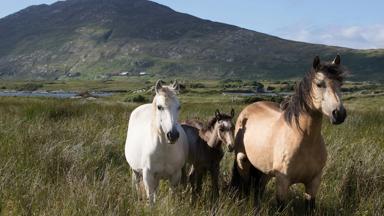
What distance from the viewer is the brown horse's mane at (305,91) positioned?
17.1ft

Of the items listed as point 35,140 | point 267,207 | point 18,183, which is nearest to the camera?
point 18,183

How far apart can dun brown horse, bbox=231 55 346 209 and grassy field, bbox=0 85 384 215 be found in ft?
1.52

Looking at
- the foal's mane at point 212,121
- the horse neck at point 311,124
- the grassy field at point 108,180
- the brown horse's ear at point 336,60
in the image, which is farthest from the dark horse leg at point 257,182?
the brown horse's ear at point 336,60

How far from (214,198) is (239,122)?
107cm

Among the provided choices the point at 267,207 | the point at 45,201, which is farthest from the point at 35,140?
the point at 267,207

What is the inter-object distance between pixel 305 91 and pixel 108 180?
2300mm

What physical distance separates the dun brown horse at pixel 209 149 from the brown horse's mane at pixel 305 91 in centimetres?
102

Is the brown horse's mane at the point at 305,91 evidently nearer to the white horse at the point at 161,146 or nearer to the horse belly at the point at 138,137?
the white horse at the point at 161,146

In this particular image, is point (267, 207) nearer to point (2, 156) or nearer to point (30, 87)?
point (2, 156)

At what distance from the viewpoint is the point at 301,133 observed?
553cm

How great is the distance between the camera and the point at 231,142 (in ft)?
20.9

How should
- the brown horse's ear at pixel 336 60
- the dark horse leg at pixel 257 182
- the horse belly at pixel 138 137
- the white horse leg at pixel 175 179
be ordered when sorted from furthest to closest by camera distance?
the dark horse leg at pixel 257 182 → the horse belly at pixel 138 137 → the white horse leg at pixel 175 179 → the brown horse's ear at pixel 336 60

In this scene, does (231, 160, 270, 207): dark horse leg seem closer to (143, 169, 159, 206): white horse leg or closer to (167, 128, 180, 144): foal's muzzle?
(143, 169, 159, 206): white horse leg

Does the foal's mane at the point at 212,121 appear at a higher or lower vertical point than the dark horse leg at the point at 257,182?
higher
